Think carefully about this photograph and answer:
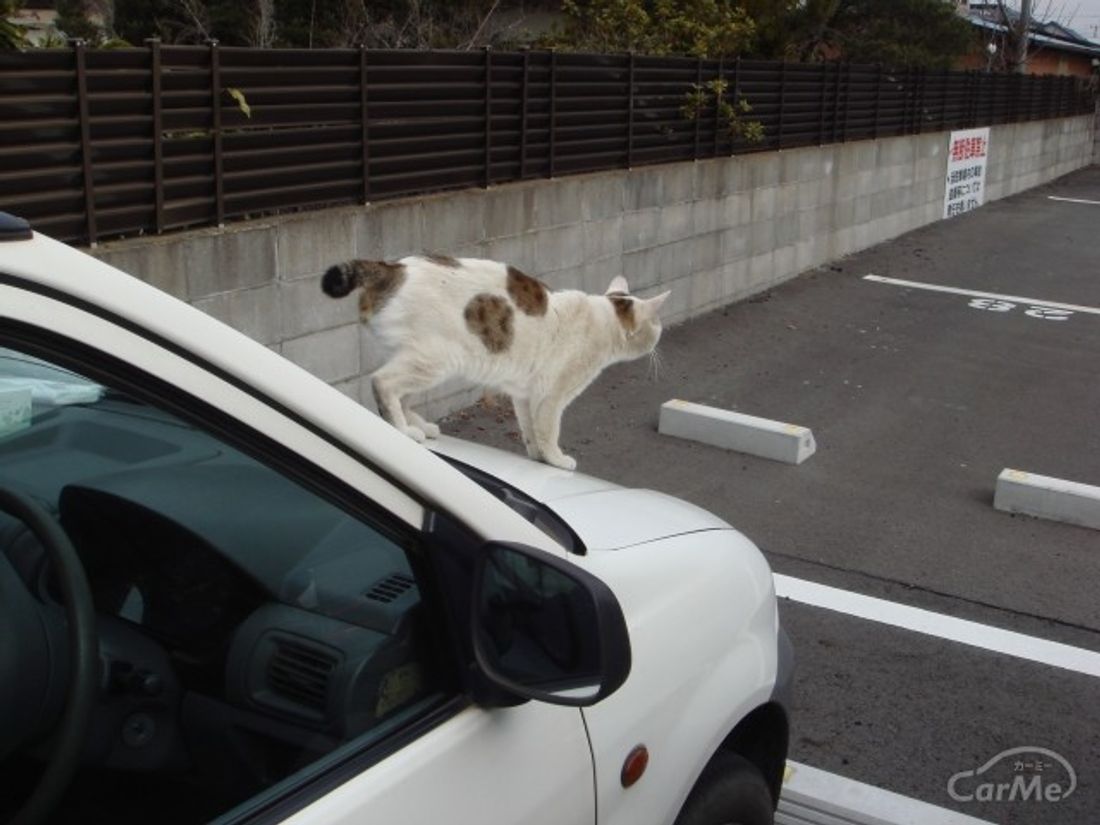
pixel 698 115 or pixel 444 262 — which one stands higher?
pixel 698 115

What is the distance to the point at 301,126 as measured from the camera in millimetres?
6551

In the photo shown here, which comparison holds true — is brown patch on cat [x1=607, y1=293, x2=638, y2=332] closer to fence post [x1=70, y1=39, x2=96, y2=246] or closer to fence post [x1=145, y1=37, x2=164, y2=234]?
fence post [x1=145, y1=37, x2=164, y2=234]

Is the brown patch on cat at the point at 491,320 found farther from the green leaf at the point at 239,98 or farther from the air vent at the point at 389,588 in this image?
the air vent at the point at 389,588

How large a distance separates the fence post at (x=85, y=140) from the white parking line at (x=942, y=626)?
3.32 meters

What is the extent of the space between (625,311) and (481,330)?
0.85 meters

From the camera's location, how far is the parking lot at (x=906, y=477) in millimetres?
4391

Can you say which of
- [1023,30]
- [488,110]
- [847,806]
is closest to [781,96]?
[488,110]

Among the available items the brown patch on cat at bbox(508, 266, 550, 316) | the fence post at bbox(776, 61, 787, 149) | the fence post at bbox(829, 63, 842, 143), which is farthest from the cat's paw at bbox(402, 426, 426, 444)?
the fence post at bbox(829, 63, 842, 143)

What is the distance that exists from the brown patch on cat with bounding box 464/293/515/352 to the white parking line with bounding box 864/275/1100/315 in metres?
8.27

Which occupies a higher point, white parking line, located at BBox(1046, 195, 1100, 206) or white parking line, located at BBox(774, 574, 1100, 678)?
white parking line, located at BBox(1046, 195, 1100, 206)

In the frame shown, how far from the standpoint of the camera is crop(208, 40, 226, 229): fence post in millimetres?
5938

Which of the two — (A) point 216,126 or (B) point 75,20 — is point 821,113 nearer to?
(B) point 75,20

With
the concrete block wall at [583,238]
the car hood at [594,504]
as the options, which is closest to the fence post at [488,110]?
the concrete block wall at [583,238]

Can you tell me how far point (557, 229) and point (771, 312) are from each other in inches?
138
